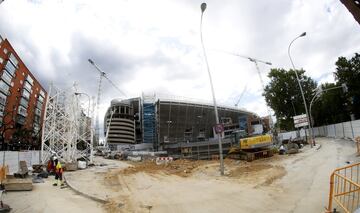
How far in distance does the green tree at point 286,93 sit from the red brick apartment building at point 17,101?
48.7m

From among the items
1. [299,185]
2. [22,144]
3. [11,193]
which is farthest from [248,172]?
[22,144]

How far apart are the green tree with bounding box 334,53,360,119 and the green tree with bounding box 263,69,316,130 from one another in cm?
1018

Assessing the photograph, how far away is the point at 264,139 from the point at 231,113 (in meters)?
100

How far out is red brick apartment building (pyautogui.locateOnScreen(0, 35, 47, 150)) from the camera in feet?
172

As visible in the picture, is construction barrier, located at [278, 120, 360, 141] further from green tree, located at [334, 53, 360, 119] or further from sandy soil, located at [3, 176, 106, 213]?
sandy soil, located at [3, 176, 106, 213]

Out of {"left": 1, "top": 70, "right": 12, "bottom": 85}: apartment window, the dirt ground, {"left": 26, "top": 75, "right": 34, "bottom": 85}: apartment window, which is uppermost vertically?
{"left": 26, "top": 75, "right": 34, "bottom": 85}: apartment window

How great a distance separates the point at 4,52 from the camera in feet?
183

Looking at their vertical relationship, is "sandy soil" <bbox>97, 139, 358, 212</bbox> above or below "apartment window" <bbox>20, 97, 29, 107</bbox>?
below

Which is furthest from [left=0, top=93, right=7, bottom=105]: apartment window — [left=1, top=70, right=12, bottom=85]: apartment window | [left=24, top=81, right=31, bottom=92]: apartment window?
[left=24, top=81, right=31, bottom=92]: apartment window

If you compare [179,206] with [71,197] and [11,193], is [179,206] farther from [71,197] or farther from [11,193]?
[11,193]

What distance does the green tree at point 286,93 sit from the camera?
5719cm

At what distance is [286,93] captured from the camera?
189 ft

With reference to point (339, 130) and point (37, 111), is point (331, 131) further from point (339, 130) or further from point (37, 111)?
point (37, 111)

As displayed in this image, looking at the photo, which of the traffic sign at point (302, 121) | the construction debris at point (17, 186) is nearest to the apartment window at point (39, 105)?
the construction debris at point (17, 186)
